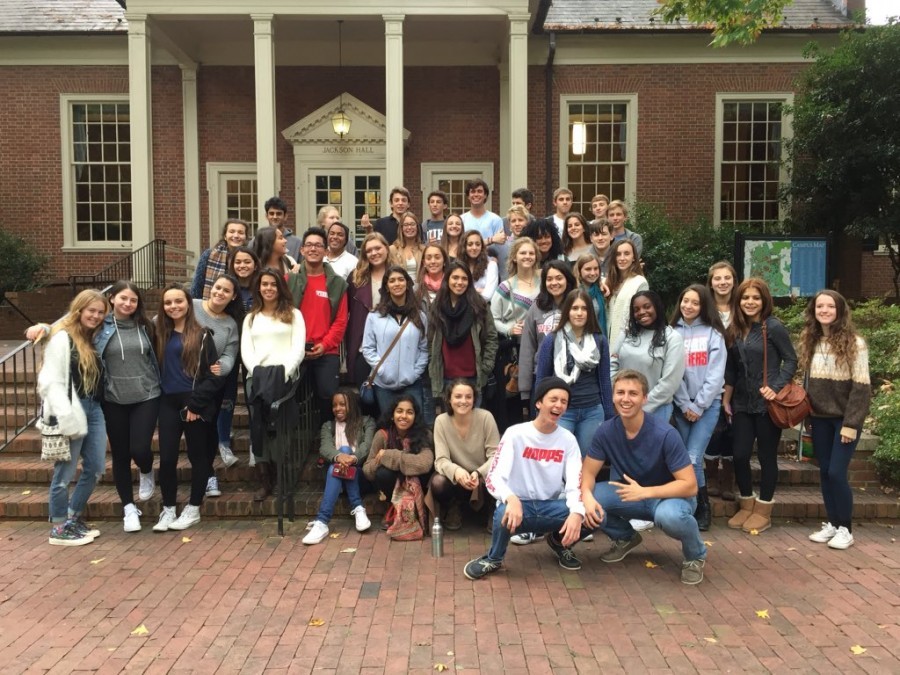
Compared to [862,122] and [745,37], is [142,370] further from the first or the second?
[862,122]

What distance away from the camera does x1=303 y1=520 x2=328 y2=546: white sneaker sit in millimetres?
5688

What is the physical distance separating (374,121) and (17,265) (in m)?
7.53

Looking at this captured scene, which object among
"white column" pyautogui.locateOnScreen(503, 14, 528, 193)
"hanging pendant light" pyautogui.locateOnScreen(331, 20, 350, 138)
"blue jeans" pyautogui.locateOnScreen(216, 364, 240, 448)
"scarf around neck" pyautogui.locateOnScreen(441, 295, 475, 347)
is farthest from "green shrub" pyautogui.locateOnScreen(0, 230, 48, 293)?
"scarf around neck" pyautogui.locateOnScreen(441, 295, 475, 347)

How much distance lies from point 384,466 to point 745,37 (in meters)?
8.94

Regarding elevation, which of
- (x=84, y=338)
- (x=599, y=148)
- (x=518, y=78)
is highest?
(x=518, y=78)

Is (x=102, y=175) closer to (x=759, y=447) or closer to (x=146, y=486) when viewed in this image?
(x=146, y=486)

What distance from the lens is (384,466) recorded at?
592cm

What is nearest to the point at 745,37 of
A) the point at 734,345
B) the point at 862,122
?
the point at 862,122

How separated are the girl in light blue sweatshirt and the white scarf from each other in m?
0.71

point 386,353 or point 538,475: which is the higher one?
point 386,353

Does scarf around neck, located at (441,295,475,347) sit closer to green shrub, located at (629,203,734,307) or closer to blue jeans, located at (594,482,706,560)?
blue jeans, located at (594,482,706,560)

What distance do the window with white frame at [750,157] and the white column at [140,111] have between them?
11103mm

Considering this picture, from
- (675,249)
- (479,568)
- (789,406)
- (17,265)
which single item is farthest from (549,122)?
(479,568)

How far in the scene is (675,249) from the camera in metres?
14.0
